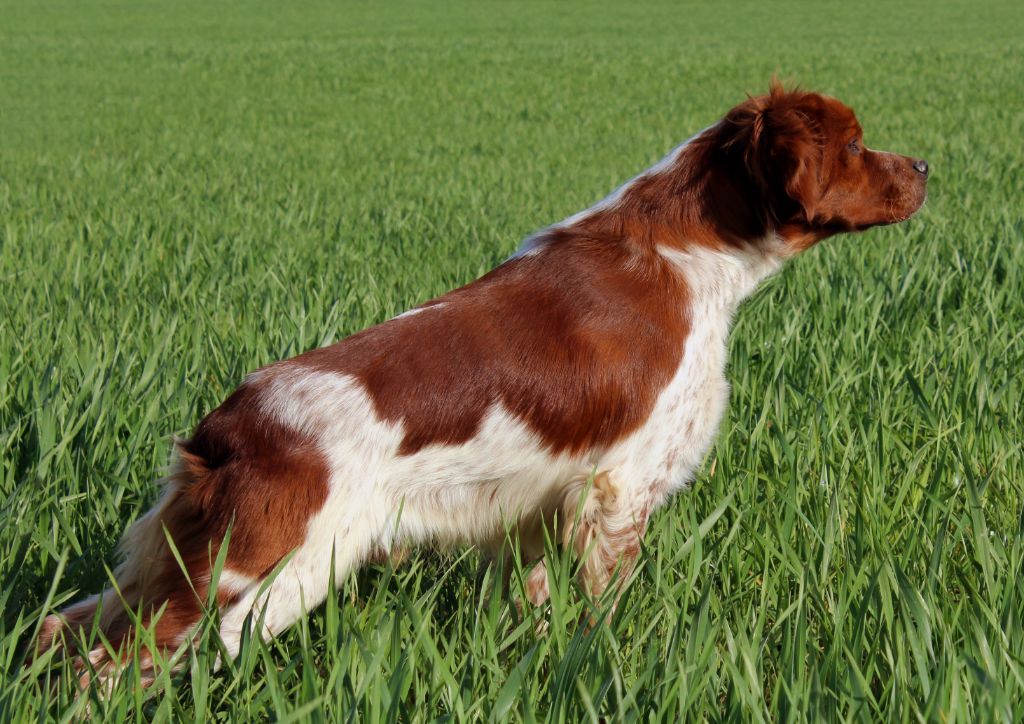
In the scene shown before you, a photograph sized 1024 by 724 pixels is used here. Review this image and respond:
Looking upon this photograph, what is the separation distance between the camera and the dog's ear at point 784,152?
2.47 metres

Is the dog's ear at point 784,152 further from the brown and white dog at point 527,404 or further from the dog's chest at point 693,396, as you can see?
the dog's chest at point 693,396

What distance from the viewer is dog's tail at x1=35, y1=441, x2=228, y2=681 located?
1993 millimetres

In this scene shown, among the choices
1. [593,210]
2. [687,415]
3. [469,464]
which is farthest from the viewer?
[593,210]

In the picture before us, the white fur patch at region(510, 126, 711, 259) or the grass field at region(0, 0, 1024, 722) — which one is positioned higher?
the white fur patch at region(510, 126, 711, 259)

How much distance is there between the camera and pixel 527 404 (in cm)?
224

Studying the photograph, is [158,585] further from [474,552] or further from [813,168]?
[813,168]

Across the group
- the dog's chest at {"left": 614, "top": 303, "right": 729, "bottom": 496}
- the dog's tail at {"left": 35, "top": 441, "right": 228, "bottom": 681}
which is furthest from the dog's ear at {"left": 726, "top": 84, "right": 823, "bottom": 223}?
the dog's tail at {"left": 35, "top": 441, "right": 228, "bottom": 681}

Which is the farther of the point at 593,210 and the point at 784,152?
the point at 593,210

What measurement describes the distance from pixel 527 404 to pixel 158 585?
0.78 metres

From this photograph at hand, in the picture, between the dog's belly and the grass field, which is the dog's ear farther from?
the grass field

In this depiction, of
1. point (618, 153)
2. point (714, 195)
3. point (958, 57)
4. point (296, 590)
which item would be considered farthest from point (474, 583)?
point (958, 57)

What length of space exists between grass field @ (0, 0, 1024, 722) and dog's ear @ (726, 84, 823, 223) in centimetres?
57

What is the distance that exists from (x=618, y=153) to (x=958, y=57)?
39.8ft

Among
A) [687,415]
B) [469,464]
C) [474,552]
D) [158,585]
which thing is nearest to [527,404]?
[469,464]
